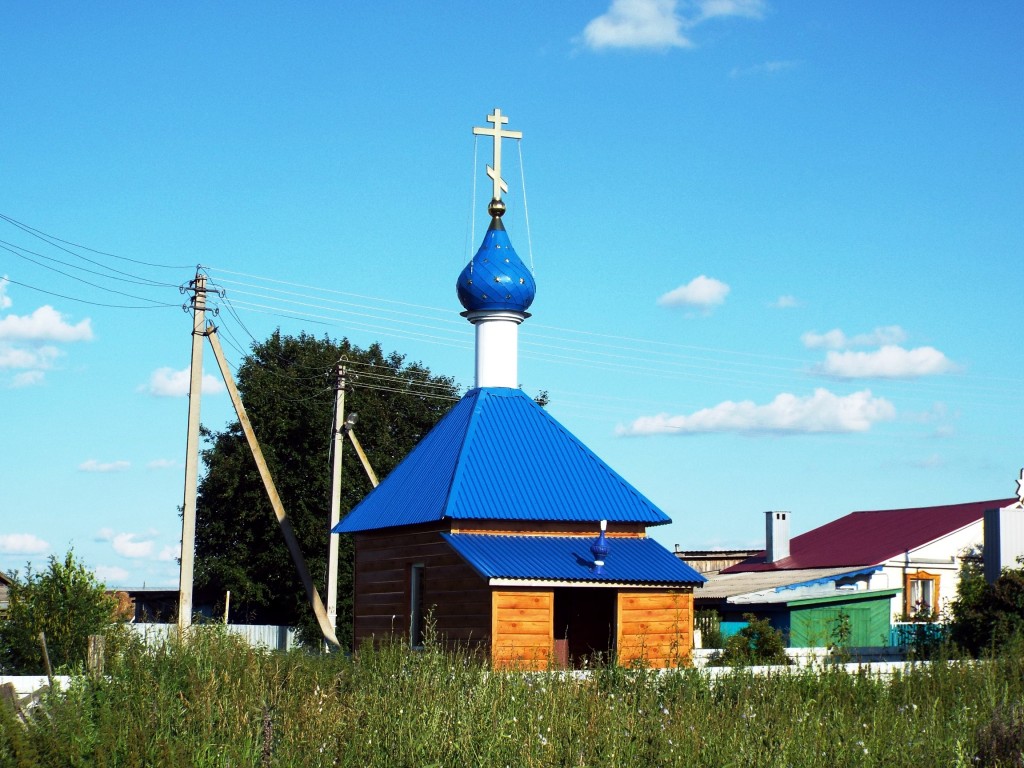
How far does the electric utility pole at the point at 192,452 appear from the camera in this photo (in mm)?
25642

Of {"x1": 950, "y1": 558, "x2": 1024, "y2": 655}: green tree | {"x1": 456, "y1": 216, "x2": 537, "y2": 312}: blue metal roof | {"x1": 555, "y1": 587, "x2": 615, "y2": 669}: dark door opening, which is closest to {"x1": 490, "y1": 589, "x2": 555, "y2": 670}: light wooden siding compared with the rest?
{"x1": 555, "y1": 587, "x2": 615, "y2": 669}: dark door opening

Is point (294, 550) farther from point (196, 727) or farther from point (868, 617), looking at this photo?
point (196, 727)

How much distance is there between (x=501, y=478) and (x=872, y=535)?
19.0 m

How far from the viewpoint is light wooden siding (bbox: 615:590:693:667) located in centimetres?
2022

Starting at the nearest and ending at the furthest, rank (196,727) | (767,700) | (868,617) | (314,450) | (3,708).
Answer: (3,708) → (196,727) → (767,700) → (868,617) → (314,450)

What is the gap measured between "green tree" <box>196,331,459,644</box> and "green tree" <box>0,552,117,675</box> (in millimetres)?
18665

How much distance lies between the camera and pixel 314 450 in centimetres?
4312

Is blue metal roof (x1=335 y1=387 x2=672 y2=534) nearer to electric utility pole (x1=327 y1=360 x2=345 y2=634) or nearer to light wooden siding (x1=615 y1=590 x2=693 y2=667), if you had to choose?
light wooden siding (x1=615 y1=590 x2=693 y2=667)

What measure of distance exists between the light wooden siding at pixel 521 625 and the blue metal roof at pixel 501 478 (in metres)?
1.56

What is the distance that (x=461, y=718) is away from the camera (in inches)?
395

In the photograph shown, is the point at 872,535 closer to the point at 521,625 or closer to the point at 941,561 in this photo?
the point at 941,561

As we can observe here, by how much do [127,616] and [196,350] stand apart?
626 cm

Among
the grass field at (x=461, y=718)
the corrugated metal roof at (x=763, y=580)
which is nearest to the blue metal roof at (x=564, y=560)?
the grass field at (x=461, y=718)

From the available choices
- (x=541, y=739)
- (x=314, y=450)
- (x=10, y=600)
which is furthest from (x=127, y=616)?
(x=314, y=450)
